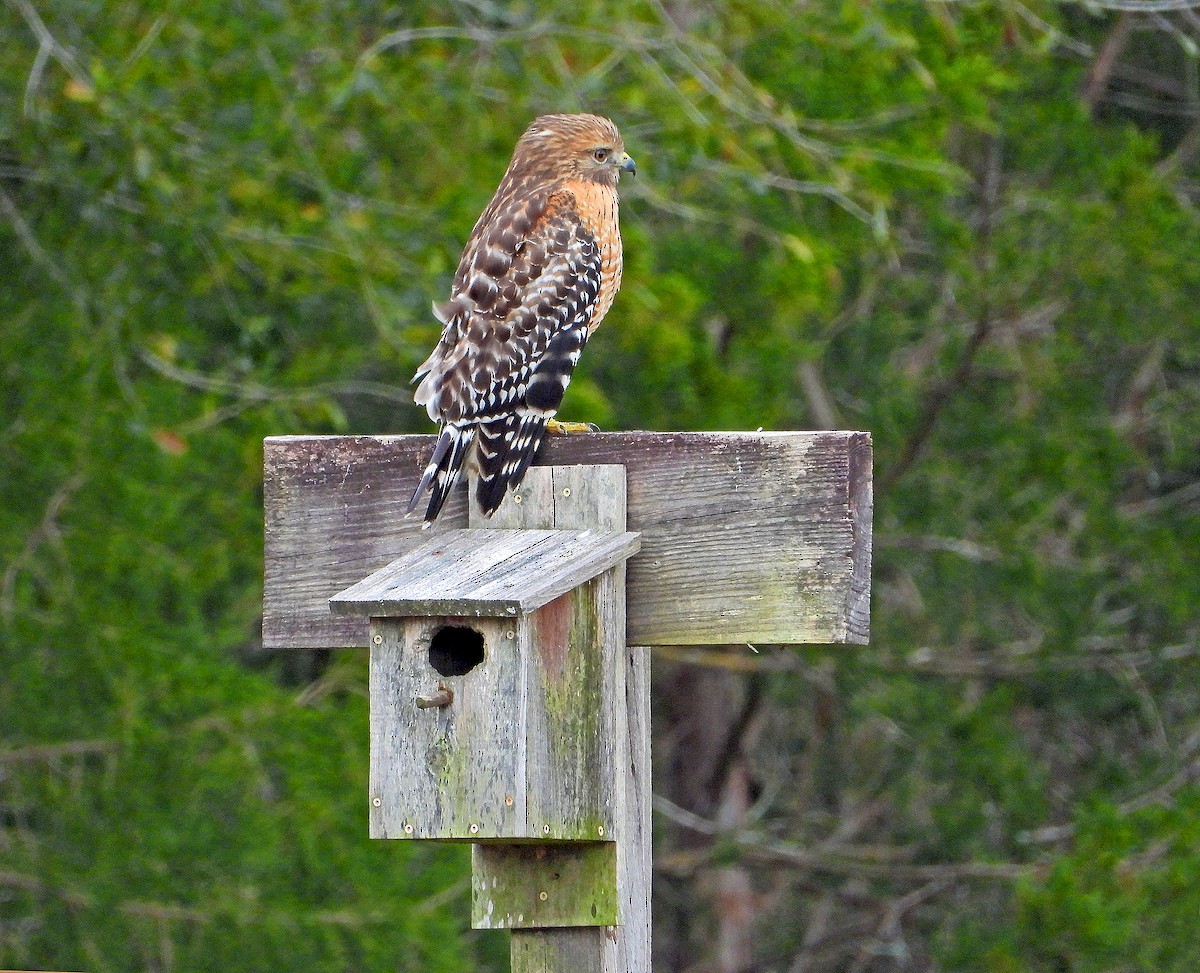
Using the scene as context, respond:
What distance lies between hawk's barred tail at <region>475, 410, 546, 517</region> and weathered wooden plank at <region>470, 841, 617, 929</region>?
1.54 ft

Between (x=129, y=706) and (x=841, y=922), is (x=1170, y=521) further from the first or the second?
(x=129, y=706)

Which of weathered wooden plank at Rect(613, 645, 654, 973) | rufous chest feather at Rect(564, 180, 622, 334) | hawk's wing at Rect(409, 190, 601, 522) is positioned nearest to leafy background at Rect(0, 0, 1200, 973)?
rufous chest feather at Rect(564, 180, 622, 334)

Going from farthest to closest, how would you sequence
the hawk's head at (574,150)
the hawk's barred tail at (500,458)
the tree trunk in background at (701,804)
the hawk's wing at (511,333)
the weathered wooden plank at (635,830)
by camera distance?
the tree trunk in background at (701,804) → the hawk's head at (574,150) → the hawk's wing at (511,333) → the hawk's barred tail at (500,458) → the weathered wooden plank at (635,830)

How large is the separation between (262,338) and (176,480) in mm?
604

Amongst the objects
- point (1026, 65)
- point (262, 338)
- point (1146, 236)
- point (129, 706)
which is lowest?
point (129, 706)

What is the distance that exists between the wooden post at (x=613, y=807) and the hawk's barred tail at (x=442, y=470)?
0.06 meters

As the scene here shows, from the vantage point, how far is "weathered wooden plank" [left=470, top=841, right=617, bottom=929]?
2699 mm

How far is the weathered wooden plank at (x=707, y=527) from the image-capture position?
2.72 meters

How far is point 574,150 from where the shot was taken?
4.51 metres

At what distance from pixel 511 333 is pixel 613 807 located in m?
1.35

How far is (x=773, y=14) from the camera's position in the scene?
24.2 feet

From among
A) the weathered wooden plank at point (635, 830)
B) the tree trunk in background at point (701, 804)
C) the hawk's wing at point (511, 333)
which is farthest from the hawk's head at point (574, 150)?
the tree trunk in background at point (701, 804)

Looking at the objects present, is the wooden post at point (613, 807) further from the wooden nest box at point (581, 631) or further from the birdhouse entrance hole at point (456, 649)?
the birdhouse entrance hole at point (456, 649)

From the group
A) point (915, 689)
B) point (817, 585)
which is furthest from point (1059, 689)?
point (817, 585)
